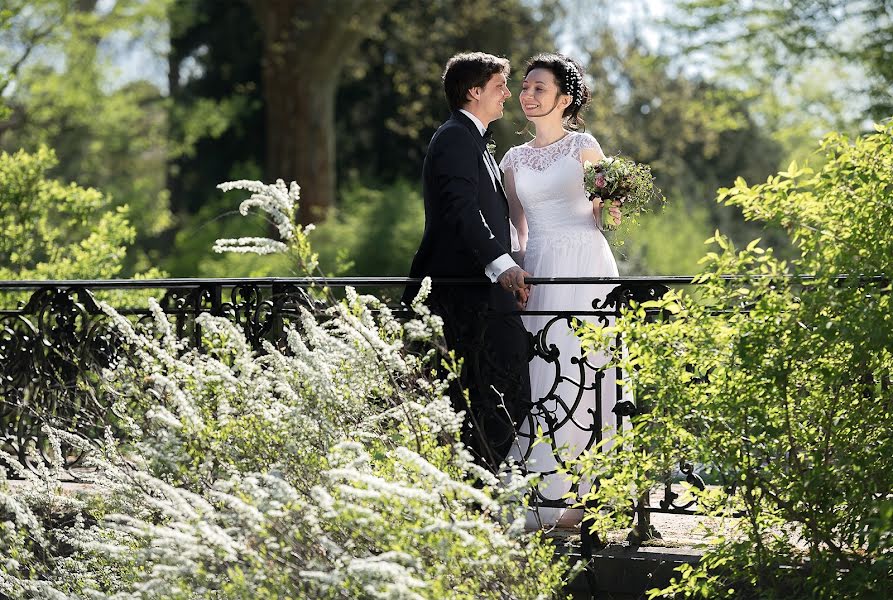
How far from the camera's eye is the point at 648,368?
14.1 ft

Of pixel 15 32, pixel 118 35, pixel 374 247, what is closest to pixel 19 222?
pixel 374 247

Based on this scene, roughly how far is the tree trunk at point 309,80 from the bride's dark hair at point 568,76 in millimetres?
13921

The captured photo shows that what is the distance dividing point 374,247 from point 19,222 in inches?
465

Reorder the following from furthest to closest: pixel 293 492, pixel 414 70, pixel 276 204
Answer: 1. pixel 414 70
2. pixel 276 204
3. pixel 293 492

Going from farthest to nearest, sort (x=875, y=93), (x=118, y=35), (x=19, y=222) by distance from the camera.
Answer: (x=118, y=35)
(x=875, y=93)
(x=19, y=222)

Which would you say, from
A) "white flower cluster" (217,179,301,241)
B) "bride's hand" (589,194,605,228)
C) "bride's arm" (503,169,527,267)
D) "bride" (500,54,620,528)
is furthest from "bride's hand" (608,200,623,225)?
"white flower cluster" (217,179,301,241)

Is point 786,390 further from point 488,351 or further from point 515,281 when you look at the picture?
point 488,351

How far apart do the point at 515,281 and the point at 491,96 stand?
96 cm

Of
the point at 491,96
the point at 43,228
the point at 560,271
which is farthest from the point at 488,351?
the point at 43,228

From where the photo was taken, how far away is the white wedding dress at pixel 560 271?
5.85 meters

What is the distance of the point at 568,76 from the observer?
19.5 ft

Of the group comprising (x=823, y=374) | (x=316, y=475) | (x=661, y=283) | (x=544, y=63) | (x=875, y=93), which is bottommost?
(x=316, y=475)

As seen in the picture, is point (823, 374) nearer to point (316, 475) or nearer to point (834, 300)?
point (834, 300)

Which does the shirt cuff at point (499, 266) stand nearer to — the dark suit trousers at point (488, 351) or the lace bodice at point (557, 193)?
the dark suit trousers at point (488, 351)
